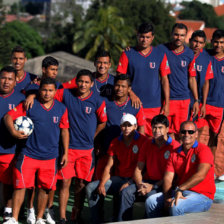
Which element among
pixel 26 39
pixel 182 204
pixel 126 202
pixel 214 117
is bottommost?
pixel 126 202

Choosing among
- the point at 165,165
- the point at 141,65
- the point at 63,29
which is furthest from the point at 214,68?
the point at 63,29

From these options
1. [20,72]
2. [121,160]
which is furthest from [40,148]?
[20,72]

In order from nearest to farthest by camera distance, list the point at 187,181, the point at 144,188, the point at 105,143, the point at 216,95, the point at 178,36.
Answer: the point at 187,181 < the point at 144,188 < the point at 105,143 < the point at 178,36 < the point at 216,95

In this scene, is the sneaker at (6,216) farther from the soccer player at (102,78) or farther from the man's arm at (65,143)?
the soccer player at (102,78)

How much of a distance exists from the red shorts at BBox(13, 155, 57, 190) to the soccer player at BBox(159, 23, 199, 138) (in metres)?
2.45

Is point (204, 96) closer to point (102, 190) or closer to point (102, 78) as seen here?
point (102, 78)

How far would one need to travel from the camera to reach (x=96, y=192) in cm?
705

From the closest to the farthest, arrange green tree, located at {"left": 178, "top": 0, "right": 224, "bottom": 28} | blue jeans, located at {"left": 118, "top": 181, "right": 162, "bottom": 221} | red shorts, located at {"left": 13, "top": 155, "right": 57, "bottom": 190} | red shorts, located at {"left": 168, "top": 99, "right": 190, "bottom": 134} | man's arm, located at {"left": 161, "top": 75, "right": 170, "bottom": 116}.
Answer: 1. blue jeans, located at {"left": 118, "top": 181, "right": 162, "bottom": 221}
2. red shorts, located at {"left": 13, "top": 155, "right": 57, "bottom": 190}
3. man's arm, located at {"left": 161, "top": 75, "right": 170, "bottom": 116}
4. red shorts, located at {"left": 168, "top": 99, "right": 190, "bottom": 134}
5. green tree, located at {"left": 178, "top": 0, "right": 224, "bottom": 28}

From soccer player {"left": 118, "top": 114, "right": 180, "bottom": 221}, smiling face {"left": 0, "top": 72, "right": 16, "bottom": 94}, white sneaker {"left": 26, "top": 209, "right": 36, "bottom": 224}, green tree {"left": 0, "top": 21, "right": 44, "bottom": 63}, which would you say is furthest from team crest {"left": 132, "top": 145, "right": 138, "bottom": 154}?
green tree {"left": 0, "top": 21, "right": 44, "bottom": 63}

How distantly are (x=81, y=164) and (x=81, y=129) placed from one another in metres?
0.52

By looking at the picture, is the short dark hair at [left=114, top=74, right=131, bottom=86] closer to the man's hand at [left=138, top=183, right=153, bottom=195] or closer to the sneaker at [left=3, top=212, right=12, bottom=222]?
the man's hand at [left=138, top=183, right=153, bottom=195]

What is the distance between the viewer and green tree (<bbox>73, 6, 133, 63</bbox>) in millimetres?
50781

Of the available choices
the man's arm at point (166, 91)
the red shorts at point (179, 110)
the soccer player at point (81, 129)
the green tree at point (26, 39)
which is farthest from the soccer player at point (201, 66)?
the green tree at point (26, 39)

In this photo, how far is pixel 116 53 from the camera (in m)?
50.2
